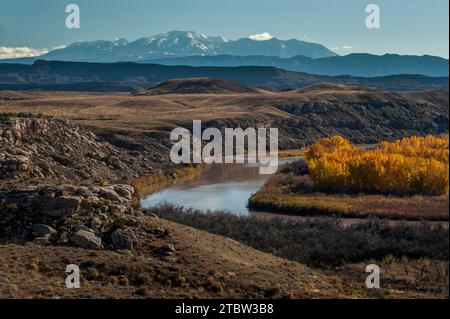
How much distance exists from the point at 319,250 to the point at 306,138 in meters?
64.6

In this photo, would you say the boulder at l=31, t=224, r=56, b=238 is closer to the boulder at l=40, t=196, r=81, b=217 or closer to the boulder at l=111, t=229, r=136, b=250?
the boulder at l=40, t=196, r=81, b=217

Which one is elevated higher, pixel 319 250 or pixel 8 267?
pixel 8 267

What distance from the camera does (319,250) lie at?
1110 inches

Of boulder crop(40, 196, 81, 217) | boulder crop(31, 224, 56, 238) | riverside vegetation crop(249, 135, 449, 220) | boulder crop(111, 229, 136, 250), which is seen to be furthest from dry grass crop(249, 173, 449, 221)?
boulder crop(31, 224, 56, 238)

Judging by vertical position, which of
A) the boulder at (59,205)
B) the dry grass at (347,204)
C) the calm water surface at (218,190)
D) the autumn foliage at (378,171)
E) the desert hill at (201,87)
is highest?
the desert hill at (201,87)

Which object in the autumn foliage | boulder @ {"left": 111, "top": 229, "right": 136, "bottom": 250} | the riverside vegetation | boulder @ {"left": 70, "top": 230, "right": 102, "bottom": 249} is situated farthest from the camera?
the autumn foliage

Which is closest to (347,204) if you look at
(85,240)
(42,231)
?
(85,240)

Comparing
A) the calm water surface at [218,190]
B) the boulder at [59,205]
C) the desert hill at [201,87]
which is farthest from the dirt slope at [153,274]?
the desert hill at [201,87]

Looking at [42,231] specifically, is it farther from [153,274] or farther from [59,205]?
[153,274]

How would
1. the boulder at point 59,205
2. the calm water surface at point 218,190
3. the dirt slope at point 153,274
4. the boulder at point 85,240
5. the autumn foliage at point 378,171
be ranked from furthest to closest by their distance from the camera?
the calm water surface at point 218,190, the autumn foliage at point 378,171, the boulder at point 59,205, the boulder at point 85,240, the dirt slope at point 153,274

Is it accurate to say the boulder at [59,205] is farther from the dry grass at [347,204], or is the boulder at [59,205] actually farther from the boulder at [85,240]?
the dry grass at [347,204]
